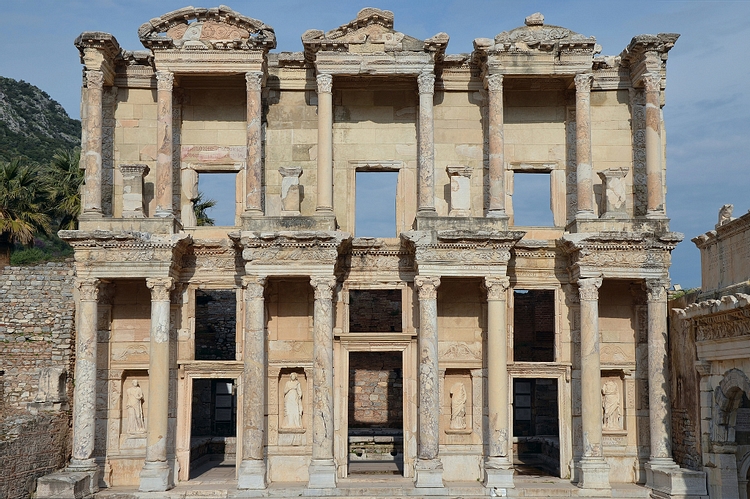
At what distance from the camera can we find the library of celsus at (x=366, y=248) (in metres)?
19.2

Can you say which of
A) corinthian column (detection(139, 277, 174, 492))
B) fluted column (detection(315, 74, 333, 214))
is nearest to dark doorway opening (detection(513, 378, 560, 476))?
fluted column (detection(315, 74, 333, 214))

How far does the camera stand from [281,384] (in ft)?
67.5

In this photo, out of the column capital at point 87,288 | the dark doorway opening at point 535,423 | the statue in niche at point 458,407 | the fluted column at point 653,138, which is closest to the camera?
the column capital at point 87,288

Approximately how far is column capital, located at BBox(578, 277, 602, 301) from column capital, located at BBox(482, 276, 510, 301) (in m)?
1.72

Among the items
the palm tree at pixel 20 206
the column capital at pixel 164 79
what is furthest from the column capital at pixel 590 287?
the palm tree at pixel 20 206

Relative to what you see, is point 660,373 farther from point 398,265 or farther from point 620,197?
point 398,265

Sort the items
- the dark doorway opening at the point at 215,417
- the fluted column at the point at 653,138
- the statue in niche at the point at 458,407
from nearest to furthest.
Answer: the fluted column at the point at 653,138 < the statue in niche at the point at 458,407 < the dark doorway opening at the point at 215,417

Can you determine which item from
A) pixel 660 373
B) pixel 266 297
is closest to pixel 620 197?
pixel 660 373

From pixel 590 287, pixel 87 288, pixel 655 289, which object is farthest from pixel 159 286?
pixel 655 289

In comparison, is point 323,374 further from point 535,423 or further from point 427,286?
point 535,423

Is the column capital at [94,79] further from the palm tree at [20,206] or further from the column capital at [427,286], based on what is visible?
the palm tree at [20,206]

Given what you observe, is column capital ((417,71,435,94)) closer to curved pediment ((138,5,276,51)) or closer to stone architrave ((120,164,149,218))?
curved pediment ((138,5,276,51))

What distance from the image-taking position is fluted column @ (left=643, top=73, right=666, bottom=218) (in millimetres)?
20219

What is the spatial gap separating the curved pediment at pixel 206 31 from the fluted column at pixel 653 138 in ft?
28.3
